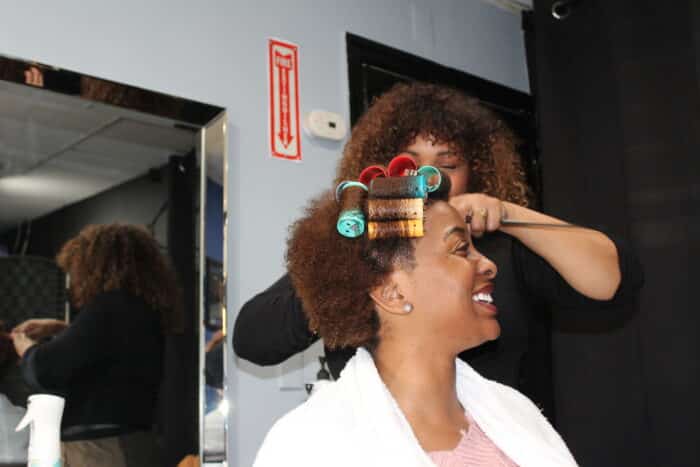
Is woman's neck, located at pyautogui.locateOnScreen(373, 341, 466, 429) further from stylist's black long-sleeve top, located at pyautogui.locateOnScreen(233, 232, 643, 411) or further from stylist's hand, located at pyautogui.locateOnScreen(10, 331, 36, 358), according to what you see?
stylist's hand, located at pyautogui.locateOnScreen(10, 331, 36, 358)

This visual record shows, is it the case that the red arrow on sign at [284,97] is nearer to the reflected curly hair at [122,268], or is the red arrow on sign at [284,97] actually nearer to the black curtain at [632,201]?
the reflected curly hair at [122,268]

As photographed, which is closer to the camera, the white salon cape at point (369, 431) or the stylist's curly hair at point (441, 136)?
the white salon cape at point (369, 431)

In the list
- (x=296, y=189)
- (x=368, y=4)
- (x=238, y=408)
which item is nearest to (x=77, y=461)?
(x=238, y=408)

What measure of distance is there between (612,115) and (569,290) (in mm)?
1100

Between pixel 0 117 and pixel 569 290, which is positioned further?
pixel 0 117

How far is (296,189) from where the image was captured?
75.0 inches

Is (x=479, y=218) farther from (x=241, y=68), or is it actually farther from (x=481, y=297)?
(x=241, y=68)

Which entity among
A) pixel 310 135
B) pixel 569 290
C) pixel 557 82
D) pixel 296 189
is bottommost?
pixel 569 290

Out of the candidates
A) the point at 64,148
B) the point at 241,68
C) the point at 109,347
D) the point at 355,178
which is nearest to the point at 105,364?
the point at 109,347

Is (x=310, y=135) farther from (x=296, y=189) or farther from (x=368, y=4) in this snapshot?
(x=368, y=4)

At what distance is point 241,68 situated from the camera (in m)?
1.85

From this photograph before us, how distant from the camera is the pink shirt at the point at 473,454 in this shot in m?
1.06

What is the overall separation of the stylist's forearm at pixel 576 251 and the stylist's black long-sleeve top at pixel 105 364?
831 millimetres

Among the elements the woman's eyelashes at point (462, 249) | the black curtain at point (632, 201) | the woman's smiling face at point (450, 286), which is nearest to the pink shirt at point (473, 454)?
the woman's smiling face at point (450, 286)
